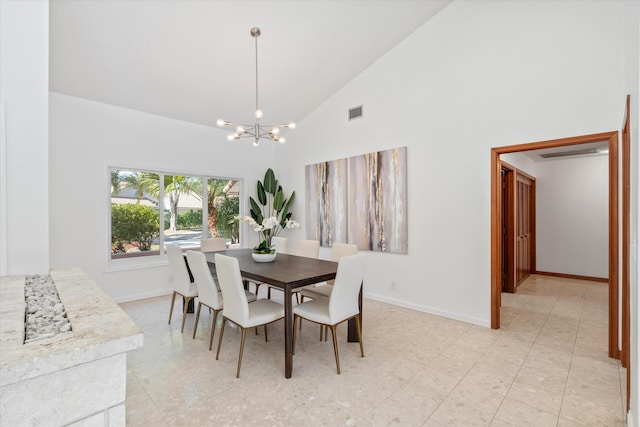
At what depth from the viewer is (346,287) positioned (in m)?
2.59

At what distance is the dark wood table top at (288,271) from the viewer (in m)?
2.51

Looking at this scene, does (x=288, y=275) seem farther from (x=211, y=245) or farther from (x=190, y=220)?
(x=190, y=220)

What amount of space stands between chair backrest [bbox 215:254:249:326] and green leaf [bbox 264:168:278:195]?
11.4ft

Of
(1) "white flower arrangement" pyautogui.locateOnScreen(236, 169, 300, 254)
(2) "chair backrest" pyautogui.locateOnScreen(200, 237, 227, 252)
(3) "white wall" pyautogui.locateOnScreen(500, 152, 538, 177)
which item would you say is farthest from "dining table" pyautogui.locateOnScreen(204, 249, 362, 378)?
(3) "white wall" pyautogui.locateOnScreen(500, 152, 538, 177)

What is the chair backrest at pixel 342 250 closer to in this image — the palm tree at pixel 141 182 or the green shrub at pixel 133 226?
the green shrub at pixel 133 226

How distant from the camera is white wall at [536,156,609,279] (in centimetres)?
569

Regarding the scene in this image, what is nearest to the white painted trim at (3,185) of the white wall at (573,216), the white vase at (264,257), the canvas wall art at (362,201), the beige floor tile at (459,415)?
the white vase at (264,257)

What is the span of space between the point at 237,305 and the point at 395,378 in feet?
4.52

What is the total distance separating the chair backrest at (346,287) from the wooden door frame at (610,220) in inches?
67.9

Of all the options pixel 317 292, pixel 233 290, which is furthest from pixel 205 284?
pixel 317 292

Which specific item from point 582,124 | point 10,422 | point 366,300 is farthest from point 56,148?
point 582,124

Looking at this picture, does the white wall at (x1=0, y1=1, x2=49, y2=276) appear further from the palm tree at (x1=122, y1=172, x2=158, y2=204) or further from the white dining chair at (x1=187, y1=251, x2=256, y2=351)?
the palm tree at (x1=122, y1=172, x2=158, y2=204)

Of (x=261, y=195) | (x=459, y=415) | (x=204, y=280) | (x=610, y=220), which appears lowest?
(x=459, y=415)

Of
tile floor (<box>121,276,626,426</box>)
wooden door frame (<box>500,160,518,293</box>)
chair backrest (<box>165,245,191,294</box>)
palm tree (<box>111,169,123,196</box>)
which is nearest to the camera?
tile floor (<box>121,276,626,426</box>)
